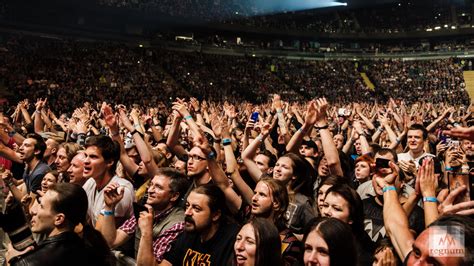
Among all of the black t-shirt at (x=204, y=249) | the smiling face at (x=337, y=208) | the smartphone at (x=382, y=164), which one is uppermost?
the smartphone at (x=382, y=164)

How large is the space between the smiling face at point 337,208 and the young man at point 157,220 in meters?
1.05

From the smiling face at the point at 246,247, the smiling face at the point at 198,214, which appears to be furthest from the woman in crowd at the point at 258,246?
the smiling face at the point at 198,214

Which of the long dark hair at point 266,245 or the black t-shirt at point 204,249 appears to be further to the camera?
the black t-shirt at point 204,249

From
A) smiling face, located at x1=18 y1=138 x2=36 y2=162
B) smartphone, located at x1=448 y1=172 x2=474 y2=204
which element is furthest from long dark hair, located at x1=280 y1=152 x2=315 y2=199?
smiling face, located at x1=18 y1=138 x2=36 y2=162

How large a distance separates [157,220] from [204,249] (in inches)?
29.5

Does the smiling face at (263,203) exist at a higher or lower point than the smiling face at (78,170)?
higher

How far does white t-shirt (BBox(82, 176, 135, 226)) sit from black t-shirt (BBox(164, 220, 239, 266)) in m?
0.71

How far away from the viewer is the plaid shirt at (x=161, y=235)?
333cm

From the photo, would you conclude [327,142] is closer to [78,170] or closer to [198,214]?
[198,214]

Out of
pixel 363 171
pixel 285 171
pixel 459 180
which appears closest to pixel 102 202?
pixel 285 171

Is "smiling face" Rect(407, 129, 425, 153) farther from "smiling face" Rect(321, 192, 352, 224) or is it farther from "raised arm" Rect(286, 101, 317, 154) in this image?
"smiling face" Rect(321, 192, 352, 224)

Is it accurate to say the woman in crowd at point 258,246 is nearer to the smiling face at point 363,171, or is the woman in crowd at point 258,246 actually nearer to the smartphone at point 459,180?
the smartphone at point 459,180

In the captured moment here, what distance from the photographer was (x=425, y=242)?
6.56 ft

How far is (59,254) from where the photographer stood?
8.61 ft
